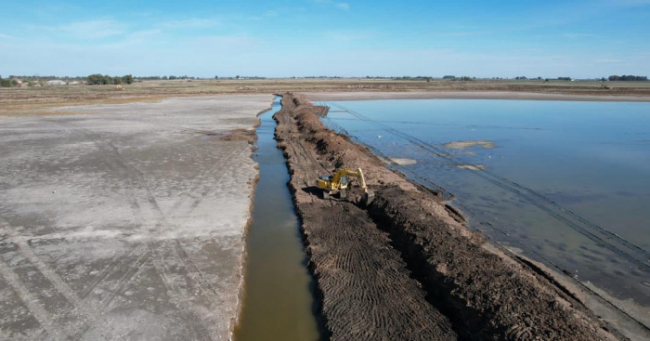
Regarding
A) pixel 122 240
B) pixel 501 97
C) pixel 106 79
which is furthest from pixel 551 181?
pixel 106 79

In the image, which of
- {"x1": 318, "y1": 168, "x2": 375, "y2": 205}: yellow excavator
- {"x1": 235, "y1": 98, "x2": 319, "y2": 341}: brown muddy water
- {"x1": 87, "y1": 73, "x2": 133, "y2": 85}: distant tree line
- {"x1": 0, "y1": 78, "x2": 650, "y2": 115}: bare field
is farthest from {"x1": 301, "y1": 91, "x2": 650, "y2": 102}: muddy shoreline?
{"x1": 87, "y1": 73, "x2": 133, "y2": 85}: distant tree line

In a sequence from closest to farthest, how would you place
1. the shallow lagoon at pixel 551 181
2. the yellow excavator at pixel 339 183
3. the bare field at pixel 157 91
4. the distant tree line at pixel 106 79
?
the shallow lagoon at pixel 551 181, the yellow excavator at pixel 339 183, the bare field at pixel 157 91, the distant tree line at pixel 106 79

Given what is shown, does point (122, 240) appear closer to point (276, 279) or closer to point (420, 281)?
point (276, 279)

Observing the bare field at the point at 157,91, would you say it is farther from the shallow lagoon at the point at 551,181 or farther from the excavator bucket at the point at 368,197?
the excavator bucket at the point at 368,197

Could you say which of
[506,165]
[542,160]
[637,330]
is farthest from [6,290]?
[542,160]

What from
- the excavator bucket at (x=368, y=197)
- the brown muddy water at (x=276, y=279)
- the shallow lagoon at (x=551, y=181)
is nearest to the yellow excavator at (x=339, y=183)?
the excavator bucket at (x=368, y=197)

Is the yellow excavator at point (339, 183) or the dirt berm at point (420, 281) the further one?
the yellow excavator at point (339, 183)
